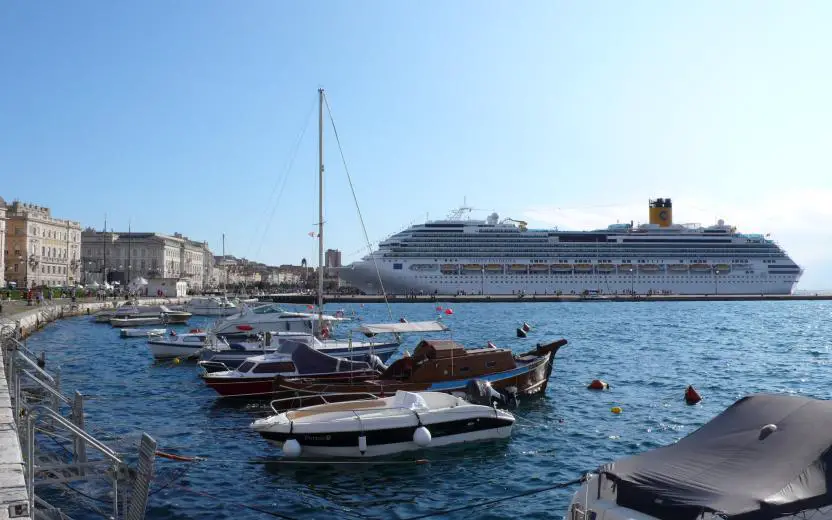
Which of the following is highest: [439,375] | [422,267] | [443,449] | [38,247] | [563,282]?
[38,247]

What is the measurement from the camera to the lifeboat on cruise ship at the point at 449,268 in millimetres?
107125

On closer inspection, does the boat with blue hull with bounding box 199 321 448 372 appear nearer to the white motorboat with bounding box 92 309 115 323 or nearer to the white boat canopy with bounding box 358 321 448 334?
the white boat canopy with bounding box 358 321 448 334

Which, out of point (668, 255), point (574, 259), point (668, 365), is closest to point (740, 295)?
point (668, 255)

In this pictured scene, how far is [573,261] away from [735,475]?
106 m

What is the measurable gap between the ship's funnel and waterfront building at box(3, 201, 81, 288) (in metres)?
97.2

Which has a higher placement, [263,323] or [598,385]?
[263,323]

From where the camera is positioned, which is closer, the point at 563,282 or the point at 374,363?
the point at 374,363

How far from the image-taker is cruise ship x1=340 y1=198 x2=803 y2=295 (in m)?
107

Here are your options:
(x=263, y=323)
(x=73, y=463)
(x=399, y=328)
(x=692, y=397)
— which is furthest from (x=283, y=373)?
(x=263, y=323)

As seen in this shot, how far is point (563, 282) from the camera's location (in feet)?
364

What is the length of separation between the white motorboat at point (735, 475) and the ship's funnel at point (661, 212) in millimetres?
116236

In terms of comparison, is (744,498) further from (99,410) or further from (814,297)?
(814,297)

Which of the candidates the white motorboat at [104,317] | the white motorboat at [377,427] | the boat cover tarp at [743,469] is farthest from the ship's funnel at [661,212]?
the boat cover tarp at [743,469]

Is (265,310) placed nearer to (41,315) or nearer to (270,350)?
(270,350)
